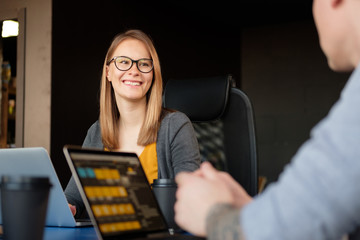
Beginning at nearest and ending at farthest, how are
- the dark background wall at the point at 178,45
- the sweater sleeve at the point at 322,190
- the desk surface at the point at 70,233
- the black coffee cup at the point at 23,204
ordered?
the sweater sleeve at the point at 322,190 < the black coffee cup at the point at 23,204 < the desk surface at the point at 70,233 < the dark background wall at the point at 178,45

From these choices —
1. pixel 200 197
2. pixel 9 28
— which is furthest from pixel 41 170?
pixel 9 28

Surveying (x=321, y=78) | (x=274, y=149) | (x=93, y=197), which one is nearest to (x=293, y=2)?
(x=321, y=78)

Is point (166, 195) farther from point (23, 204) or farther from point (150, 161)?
point (150, 161)

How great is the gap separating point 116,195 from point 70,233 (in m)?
0.30

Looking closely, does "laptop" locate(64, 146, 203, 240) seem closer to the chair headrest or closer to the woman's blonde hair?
the woman's blonde hair

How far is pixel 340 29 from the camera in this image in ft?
1.97

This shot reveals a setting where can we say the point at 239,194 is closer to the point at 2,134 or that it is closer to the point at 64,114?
the point at 64,114

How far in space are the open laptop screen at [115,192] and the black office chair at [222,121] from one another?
3.23 feet

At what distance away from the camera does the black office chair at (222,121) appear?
186 centimetres

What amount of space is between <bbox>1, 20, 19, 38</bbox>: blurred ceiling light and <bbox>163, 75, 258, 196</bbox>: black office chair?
2110 millimetres

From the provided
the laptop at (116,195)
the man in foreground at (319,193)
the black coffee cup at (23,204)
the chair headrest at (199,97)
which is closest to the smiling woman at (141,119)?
the chair headrest at (199,97)

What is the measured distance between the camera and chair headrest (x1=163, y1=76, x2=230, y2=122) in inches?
77.5

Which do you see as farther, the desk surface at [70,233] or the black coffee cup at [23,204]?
the desk surface at [70,233]

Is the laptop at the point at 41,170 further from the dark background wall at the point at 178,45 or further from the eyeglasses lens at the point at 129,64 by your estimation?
the dark background wall at the point at 178,45
